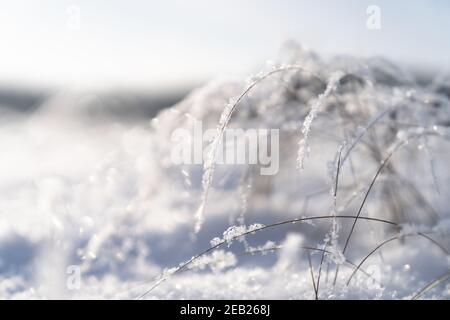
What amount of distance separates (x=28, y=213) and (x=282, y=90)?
2.90ft

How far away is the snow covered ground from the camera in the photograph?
4.10 ft

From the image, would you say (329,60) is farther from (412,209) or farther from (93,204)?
(93,204)

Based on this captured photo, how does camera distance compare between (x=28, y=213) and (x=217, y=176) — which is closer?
(x=28, y=213)

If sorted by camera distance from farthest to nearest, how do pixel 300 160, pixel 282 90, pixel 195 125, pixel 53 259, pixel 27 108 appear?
1. pixel 27 108
2. pixel 282 90
3. pixel 195 125
4. pixel 53 259
5. pixel 300 160

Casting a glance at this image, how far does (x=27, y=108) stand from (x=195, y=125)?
6.15ft

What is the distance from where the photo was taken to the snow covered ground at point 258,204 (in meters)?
1.25

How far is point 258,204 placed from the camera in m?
1.64

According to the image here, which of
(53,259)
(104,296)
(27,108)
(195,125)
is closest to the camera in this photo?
(104,296)

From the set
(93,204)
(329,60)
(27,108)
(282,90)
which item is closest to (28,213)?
(93,204)

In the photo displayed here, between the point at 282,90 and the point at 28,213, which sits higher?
the point at 282,90
